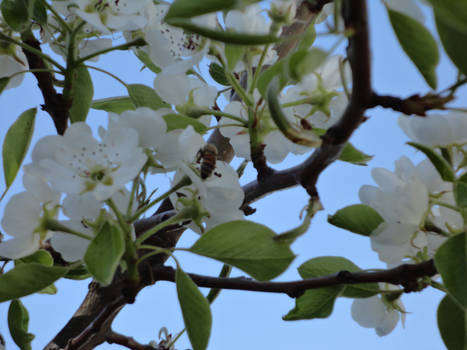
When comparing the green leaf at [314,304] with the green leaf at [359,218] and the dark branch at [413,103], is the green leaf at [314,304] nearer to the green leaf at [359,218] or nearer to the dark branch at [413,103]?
the green leaf at [359,218]

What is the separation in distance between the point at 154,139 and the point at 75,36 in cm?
24

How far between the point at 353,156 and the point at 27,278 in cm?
39

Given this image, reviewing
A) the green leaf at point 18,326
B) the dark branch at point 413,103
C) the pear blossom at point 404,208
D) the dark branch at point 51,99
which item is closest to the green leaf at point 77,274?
the green leaf at point 18,326

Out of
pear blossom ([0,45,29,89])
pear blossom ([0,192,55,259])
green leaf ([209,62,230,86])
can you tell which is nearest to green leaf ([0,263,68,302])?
pear blossom ([0,192,55,259])

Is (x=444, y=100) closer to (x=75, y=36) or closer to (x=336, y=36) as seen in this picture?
(x=336, y=36)

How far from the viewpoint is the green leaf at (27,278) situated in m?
0.56

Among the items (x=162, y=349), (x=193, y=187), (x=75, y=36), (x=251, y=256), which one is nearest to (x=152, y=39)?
(x=75, y=36)

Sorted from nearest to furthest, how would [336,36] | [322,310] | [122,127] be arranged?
1. [336,36]
2. [122,127]
3. [322,310]

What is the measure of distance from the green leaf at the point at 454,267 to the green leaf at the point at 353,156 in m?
0.18

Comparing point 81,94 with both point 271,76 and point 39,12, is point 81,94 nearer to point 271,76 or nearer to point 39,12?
point 39,12

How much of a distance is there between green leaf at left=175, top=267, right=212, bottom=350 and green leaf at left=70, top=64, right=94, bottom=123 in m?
0.33

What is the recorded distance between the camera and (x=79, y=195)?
53 cm

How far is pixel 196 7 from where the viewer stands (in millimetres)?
410

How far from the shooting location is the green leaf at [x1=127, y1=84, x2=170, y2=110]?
787 mm
